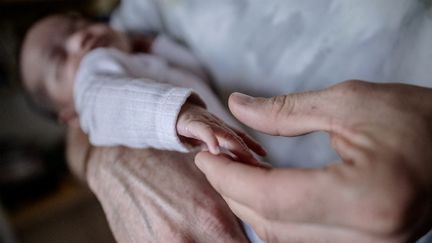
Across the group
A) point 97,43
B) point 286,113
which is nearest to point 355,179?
point 286,113

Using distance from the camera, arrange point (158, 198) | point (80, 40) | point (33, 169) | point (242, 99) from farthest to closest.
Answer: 1. point (33, 169)
2. point (80, 40)
3. point (158, 198)
4. point (242, 99)

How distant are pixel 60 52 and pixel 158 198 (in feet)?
1.78

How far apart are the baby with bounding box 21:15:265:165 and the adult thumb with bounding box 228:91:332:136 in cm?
4

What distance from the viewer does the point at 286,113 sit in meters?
0.41

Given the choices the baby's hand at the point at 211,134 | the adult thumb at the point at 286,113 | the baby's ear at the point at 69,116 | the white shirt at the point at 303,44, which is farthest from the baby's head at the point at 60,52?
the adult thumb at the point at 286,113

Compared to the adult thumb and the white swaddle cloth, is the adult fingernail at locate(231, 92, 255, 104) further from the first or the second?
the white swaddle cloth

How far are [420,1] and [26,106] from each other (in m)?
1.84

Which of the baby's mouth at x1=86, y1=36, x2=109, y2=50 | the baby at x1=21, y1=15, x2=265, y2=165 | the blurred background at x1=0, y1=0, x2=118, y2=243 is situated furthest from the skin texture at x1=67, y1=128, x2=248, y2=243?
the blurred background at x1=0, y1=0, x2=118, y2=243

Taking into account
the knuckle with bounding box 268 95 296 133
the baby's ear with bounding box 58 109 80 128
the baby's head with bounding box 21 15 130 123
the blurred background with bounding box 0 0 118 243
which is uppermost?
the knuckle with bounding box 268 95 296 133

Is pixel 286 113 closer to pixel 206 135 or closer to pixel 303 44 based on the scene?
pixel 206 135

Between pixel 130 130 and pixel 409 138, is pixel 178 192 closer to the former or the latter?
pixel 130 130

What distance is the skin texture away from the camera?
56 cm

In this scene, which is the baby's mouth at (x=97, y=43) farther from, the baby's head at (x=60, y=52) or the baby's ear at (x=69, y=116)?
the baby's ear at (x=69, y=116)

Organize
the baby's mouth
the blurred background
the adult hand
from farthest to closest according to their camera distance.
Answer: the blurred background < the baby's mouth < the adult hand
